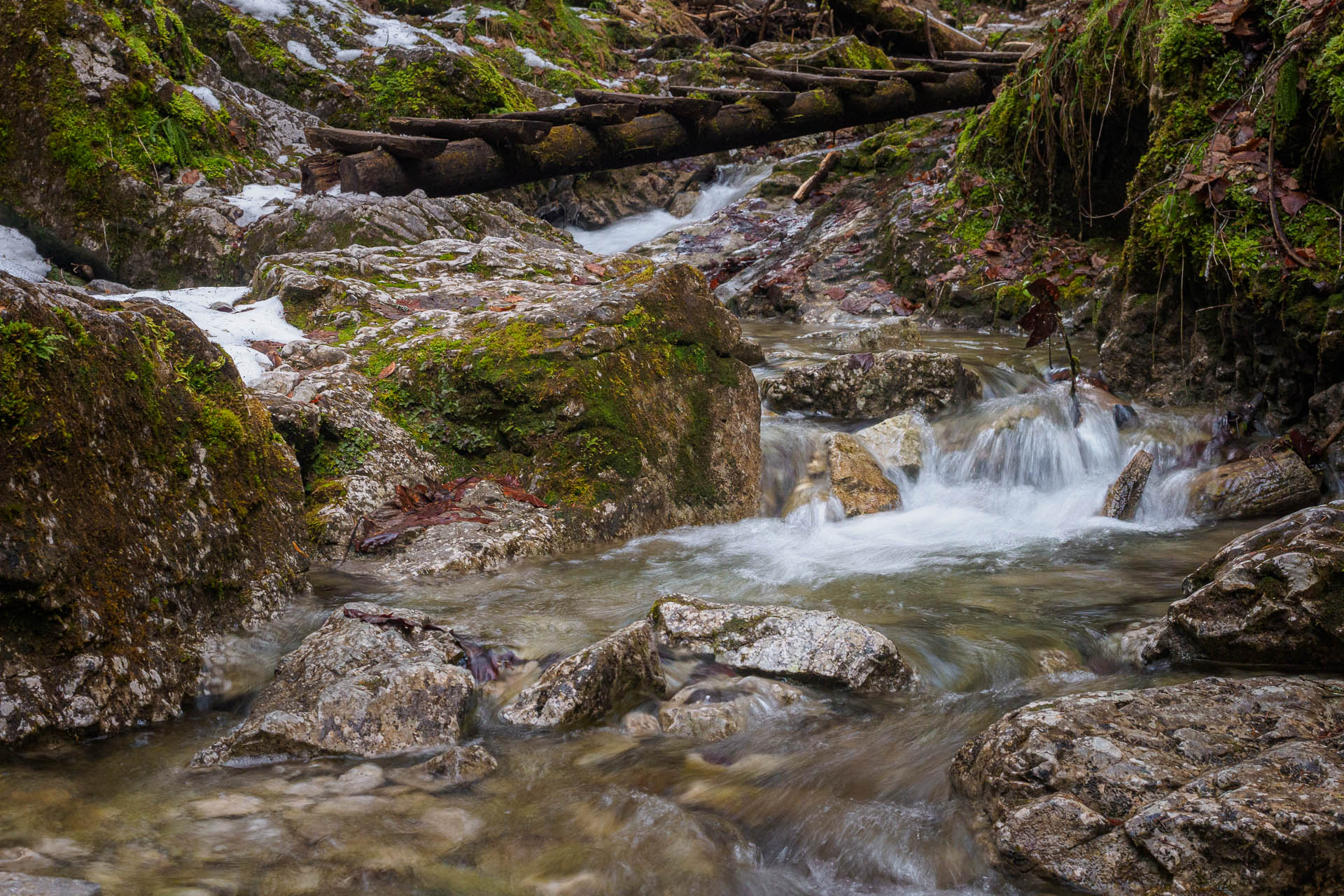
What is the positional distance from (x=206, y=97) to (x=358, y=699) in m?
8.27

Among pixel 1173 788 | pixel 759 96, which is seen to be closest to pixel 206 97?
pixel 759 96

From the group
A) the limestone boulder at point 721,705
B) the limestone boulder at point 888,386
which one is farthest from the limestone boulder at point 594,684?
the limestone boulder at point 888,386

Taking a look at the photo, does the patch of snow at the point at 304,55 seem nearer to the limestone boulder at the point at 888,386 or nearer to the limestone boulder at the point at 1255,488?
the limestone boulder at the point at 888,386

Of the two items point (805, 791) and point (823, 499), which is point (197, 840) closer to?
point (805, 791)

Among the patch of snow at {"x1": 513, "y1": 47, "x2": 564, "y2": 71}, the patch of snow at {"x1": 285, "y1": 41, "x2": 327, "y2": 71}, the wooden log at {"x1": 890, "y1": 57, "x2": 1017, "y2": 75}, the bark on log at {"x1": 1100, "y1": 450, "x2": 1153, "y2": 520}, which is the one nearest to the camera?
the bark on log at {"x1": 1100, "y1": 450, "x2": 1153, "y2": 520}

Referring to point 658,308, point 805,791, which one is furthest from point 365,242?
point 805,791

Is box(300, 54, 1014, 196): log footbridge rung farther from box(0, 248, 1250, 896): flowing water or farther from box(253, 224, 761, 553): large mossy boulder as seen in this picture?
box(0, 248, 1250, 896): flowing water

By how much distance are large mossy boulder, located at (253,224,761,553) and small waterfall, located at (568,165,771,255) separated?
7.25 meters

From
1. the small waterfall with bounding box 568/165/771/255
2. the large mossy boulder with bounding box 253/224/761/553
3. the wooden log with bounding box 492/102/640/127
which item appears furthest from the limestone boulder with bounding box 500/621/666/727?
the small waterfall with bounding box 568/165/771/255

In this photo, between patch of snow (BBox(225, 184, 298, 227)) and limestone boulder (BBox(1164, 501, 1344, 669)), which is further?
patch of snow (BBox(225, 184, 298, 227))

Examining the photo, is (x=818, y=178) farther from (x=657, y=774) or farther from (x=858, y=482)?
(x=657, y=774)

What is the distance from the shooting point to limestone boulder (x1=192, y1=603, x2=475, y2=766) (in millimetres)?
2600

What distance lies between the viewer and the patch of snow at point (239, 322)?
4883 millimetres

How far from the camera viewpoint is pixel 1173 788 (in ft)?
7.07
